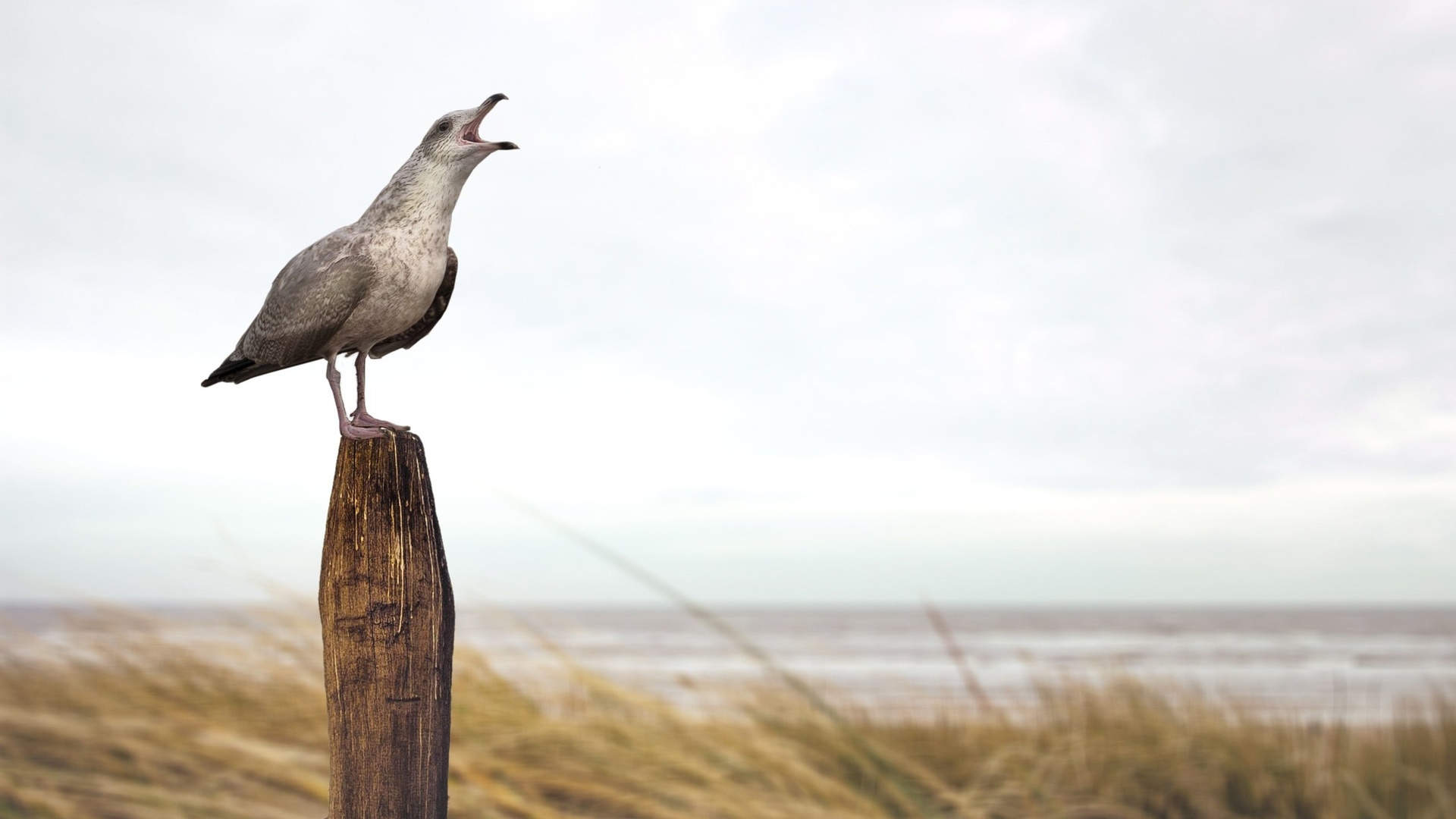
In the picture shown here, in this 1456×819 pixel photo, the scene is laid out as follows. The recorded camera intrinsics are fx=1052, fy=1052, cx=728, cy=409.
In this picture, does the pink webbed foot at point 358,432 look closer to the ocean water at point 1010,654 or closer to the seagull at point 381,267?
the seagull at point 381,267

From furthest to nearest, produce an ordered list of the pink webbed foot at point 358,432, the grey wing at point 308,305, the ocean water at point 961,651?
the ocean water at point 961,651, the grey wing at point 308,305, the pink webbed foot at point 358,432

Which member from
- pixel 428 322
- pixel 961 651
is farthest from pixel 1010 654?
pixel 428 322

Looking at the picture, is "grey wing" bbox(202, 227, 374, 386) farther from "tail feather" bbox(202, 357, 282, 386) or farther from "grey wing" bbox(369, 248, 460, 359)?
"grey wing" bbox(369, 248, 460, 359)

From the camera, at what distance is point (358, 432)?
2250 millimetres

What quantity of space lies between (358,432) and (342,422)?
116 millimetres

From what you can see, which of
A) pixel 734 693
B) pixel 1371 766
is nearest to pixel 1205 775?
pixel 1371 766

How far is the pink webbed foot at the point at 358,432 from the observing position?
2211mm

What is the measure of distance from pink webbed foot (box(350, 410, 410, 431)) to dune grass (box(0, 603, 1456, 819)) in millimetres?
1767

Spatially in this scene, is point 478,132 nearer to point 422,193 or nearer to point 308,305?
point 422,193

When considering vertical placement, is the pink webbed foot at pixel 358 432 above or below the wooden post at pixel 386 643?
above

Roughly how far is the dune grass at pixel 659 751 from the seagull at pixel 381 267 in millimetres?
1842

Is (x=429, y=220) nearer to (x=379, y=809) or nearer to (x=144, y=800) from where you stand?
(x=379, y=809)

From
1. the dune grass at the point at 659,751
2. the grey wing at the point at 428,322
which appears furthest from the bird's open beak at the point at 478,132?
the dune grass at the point at 659,751

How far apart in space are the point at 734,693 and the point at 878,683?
9.98m
